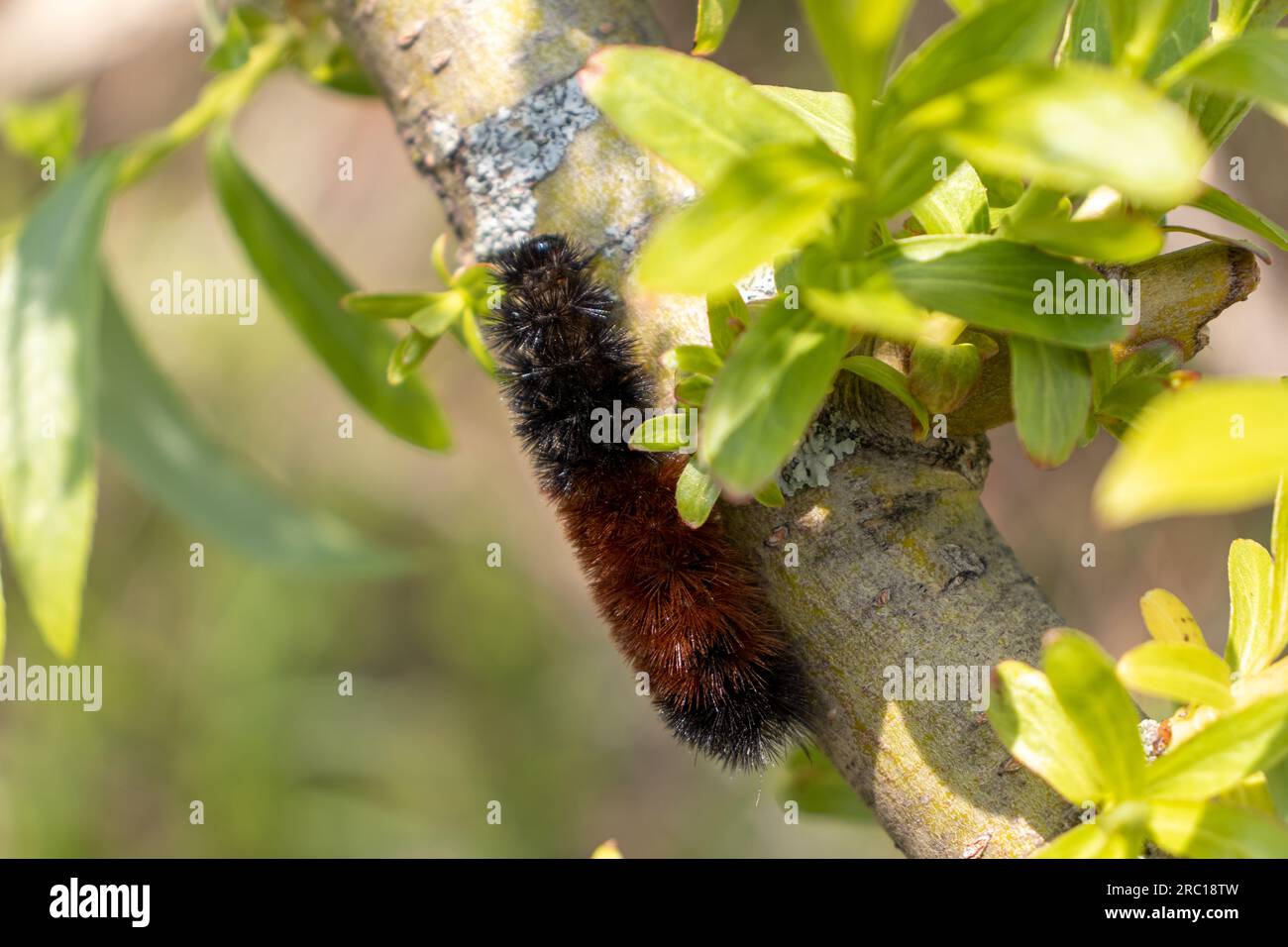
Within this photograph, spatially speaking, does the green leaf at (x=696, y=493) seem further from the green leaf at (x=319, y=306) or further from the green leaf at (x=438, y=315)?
the green leaf at (x=319, y=306)

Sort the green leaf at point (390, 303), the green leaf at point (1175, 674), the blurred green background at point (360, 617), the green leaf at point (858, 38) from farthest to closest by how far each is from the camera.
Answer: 1. the blurred green background at point (360, 617)
2. the green leaf at point (390, 303)
3. the green leaf at point (1175, 674)
4. the green leaf at point (858, 38)

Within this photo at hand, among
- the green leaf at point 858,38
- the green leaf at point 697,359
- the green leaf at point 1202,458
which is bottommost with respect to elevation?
the green leaf at point 1202,458

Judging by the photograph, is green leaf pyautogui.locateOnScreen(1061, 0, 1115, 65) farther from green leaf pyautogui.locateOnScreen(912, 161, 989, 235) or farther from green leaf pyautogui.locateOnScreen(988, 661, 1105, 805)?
green leaf pyautogui.locateOnScreen(988, 661, 1105, 805)

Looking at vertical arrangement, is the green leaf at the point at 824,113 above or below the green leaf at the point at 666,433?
above

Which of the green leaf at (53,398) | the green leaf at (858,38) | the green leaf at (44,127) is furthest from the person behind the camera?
the green leaf at (44,127)

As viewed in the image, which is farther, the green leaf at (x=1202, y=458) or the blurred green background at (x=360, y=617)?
the blurred green background at (x=360, y=617)

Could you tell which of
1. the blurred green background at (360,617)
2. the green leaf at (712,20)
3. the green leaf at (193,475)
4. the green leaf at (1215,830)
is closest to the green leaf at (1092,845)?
the green leaf at (1215,830)

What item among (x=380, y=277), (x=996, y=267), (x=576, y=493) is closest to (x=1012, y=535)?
(x=380, y=277)
